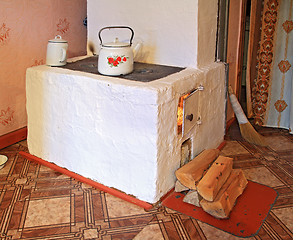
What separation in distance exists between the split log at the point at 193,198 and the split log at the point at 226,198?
0.05m

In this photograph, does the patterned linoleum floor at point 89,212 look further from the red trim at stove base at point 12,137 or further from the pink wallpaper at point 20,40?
the pink wallpaper at point 20,40

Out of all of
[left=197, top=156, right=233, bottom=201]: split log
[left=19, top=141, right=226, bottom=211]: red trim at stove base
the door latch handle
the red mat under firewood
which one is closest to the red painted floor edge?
[left=19, top=141, right=226, bottom=211]: red trim at stove base

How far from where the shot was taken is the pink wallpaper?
88.0 inches

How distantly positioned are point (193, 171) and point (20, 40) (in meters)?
1.46

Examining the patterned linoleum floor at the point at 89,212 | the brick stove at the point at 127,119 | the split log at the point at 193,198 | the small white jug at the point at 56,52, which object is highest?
the small white jug at the point at 56,52

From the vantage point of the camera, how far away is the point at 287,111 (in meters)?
2.61

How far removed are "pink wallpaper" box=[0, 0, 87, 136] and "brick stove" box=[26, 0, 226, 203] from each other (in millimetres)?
383

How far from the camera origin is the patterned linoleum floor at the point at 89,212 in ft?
4.89

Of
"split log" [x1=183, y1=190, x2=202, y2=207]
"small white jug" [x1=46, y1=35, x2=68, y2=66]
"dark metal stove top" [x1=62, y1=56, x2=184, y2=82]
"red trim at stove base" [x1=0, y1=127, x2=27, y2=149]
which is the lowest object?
"split log" [x1=183, y1=190, x2=202, y2=207]

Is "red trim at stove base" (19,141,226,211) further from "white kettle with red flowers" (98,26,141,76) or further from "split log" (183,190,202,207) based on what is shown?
"white kettle with red flowers" (98,26,141,76)

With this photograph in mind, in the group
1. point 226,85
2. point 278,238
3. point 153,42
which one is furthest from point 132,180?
point 226,85

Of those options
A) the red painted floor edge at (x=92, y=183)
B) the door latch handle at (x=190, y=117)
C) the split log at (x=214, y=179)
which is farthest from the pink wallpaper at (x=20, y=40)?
the split log at (x=214, y=179)

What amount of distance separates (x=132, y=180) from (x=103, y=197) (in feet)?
0.60

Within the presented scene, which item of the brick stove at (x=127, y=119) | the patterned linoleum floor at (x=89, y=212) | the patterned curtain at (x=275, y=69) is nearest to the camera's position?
the patterned linoleum floor at (x=89, y=212)
